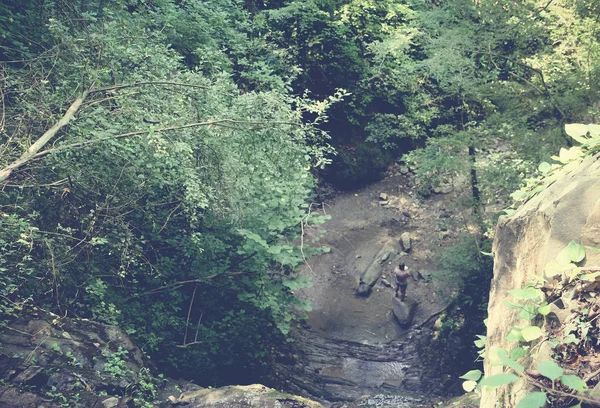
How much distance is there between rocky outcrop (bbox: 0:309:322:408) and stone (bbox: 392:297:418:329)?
5211 mm

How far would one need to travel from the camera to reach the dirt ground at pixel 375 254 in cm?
1246

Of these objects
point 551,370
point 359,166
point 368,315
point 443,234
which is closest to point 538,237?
point 551,370

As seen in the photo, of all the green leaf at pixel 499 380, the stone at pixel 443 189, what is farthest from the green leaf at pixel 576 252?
the stone at pixel 443 189

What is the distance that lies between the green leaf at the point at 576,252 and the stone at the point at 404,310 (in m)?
9.59

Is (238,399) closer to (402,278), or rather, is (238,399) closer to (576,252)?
(576,252)

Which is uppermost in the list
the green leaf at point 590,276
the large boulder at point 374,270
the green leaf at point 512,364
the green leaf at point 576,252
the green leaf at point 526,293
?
the green leaf at point 576,252

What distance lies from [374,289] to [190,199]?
802 centimetres

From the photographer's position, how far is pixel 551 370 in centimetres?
246

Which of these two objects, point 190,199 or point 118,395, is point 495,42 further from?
point 118,395

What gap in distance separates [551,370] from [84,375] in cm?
606

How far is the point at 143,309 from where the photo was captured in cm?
890

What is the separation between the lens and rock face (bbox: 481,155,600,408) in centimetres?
328

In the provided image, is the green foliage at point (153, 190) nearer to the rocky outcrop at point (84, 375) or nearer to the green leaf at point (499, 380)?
the rocky outcrop at point (84, 375)

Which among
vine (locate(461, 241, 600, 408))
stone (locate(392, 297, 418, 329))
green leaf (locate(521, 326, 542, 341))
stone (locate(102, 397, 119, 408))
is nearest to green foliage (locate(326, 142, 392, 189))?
stone (locate(392, 297, 418, 329))
